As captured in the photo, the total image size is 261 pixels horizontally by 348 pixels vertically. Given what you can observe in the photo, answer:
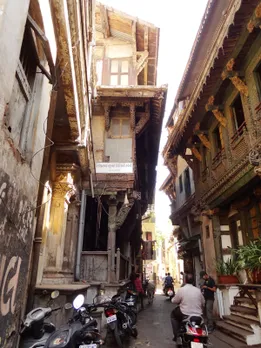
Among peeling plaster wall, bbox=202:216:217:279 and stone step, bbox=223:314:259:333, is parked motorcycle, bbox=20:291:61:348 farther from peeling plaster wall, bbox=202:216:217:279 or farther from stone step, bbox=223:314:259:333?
peeling plaster wall, bbox=202:216:217:279

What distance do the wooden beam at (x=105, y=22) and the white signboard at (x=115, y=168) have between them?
24.6ft

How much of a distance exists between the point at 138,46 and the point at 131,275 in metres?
12.2

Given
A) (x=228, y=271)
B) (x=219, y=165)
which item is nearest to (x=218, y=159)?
(x=219, y=165)

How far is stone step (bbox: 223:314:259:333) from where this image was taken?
22.8 feet

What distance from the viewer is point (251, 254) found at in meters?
7.25

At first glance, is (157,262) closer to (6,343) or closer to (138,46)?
(138,46)

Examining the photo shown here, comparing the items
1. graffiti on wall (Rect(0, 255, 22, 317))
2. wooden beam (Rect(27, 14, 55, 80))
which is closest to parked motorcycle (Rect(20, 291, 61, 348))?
graffiti on wall (Rect(0, 255, 22, 317))

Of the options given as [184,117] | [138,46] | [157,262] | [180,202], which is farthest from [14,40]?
[157,262]

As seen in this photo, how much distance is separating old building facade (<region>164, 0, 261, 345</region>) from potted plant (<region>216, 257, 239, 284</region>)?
1.30 feet

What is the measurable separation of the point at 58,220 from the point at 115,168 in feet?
13.5

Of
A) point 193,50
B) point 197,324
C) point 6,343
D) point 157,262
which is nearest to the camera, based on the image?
point 6,343

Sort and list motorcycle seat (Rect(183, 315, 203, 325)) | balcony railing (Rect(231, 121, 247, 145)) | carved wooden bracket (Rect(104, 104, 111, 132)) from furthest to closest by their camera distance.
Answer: carved wooden bracket (Rect(104, 104, 111, 132)) → balcony railing (Rect(231, 121, 247, 145)) → motorcycle seat (Rect(183, 315, 203, 325))

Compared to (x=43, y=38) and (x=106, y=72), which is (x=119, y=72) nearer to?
(x=106, y=72)

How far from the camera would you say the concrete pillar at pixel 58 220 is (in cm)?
782
